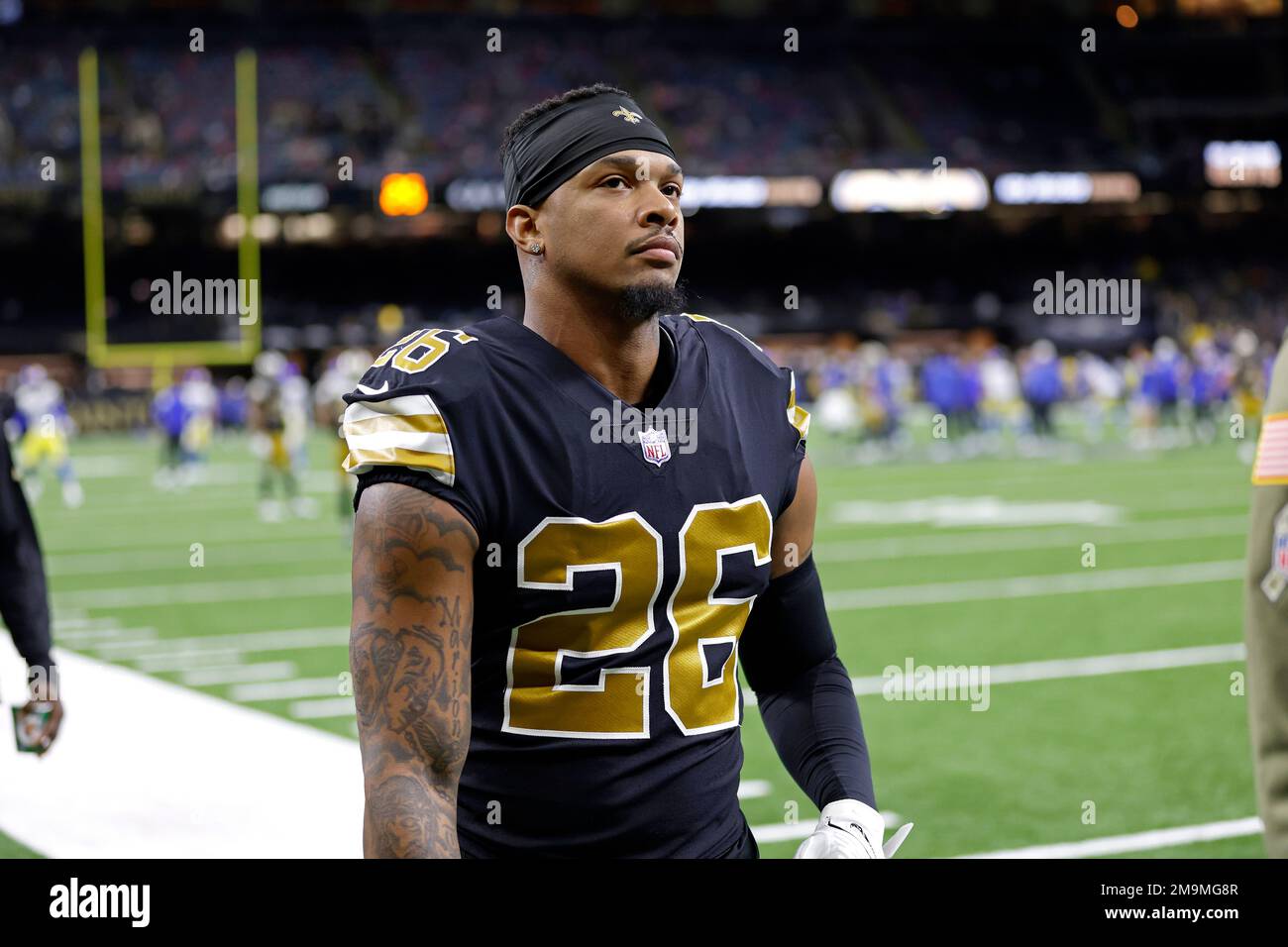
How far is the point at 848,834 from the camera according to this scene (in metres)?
2.40

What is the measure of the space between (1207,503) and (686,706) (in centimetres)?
1465

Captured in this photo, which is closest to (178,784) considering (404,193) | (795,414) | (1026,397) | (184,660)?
(184,660)

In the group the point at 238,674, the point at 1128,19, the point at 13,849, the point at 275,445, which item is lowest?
the point at 13,849

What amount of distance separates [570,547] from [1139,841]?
3.62 metres

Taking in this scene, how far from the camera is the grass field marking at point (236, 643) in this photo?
905 cm

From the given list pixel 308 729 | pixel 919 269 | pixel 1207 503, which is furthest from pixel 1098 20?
pixel 308 729

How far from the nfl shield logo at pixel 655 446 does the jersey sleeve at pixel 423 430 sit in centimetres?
25

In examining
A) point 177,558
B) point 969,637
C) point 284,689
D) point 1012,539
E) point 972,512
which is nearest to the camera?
point 284,689

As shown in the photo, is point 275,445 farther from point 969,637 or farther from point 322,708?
point 322,708

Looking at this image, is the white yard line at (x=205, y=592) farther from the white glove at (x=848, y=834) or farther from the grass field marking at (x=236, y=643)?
the white glove at (x=848, y=834)

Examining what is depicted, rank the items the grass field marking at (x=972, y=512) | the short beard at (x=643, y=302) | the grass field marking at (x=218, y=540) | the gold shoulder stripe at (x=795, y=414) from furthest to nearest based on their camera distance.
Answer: the grass field marking at (x=972, y=512)
the grass field marking at (x=218, y=540)
the gold shoulder stripe at (x=795, y=414)
the short beard at (x=643, y=302)

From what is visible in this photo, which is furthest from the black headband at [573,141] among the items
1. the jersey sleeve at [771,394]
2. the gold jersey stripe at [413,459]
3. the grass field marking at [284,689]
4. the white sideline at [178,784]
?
the grass field marking at [284,689]

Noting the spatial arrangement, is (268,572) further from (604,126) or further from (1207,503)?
(604,126)
